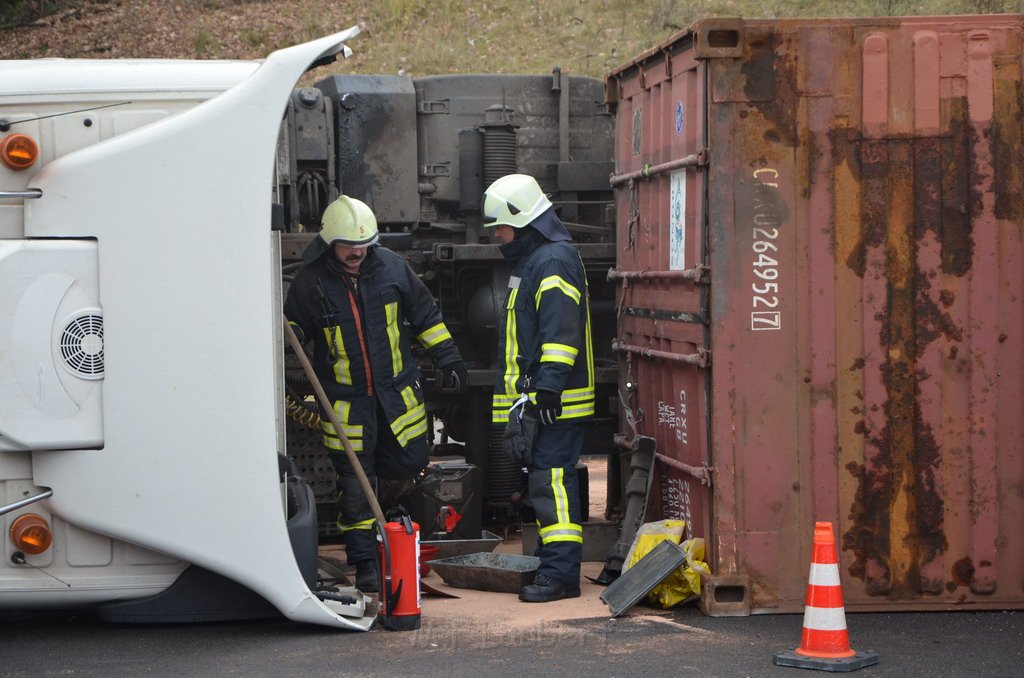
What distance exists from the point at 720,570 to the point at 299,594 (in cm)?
173

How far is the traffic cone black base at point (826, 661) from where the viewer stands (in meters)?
4.59

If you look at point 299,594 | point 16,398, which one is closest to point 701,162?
point 299,594

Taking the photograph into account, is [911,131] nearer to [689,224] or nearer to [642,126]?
[689,224]

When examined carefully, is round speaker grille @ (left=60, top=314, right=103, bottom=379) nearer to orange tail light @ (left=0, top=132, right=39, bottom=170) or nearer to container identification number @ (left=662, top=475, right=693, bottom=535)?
orange tail light @ (left=0, top=132, right=39, bottom=170)

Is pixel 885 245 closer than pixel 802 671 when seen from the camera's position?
No

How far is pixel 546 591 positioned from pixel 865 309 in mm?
1862

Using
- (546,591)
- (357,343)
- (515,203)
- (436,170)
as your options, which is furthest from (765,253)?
(436,170)

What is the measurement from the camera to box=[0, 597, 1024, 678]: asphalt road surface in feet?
15.3

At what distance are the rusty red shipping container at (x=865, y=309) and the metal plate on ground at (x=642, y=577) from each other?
190 millimetres

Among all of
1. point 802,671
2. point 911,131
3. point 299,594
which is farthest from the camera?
point 911,131

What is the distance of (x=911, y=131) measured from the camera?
17.6 ft

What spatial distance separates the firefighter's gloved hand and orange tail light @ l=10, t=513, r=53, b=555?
2161 mm

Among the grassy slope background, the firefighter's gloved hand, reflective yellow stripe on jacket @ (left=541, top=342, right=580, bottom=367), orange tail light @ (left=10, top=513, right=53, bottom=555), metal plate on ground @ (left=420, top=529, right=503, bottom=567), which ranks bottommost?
metal plate on ground @ (left=420, top=529, right=503, bottom=567)

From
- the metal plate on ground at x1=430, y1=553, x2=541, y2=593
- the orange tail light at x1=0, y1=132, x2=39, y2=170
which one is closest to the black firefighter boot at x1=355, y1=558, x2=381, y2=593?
the metal plate on ground at x1=430, y1=553, x2=541, y2=593
